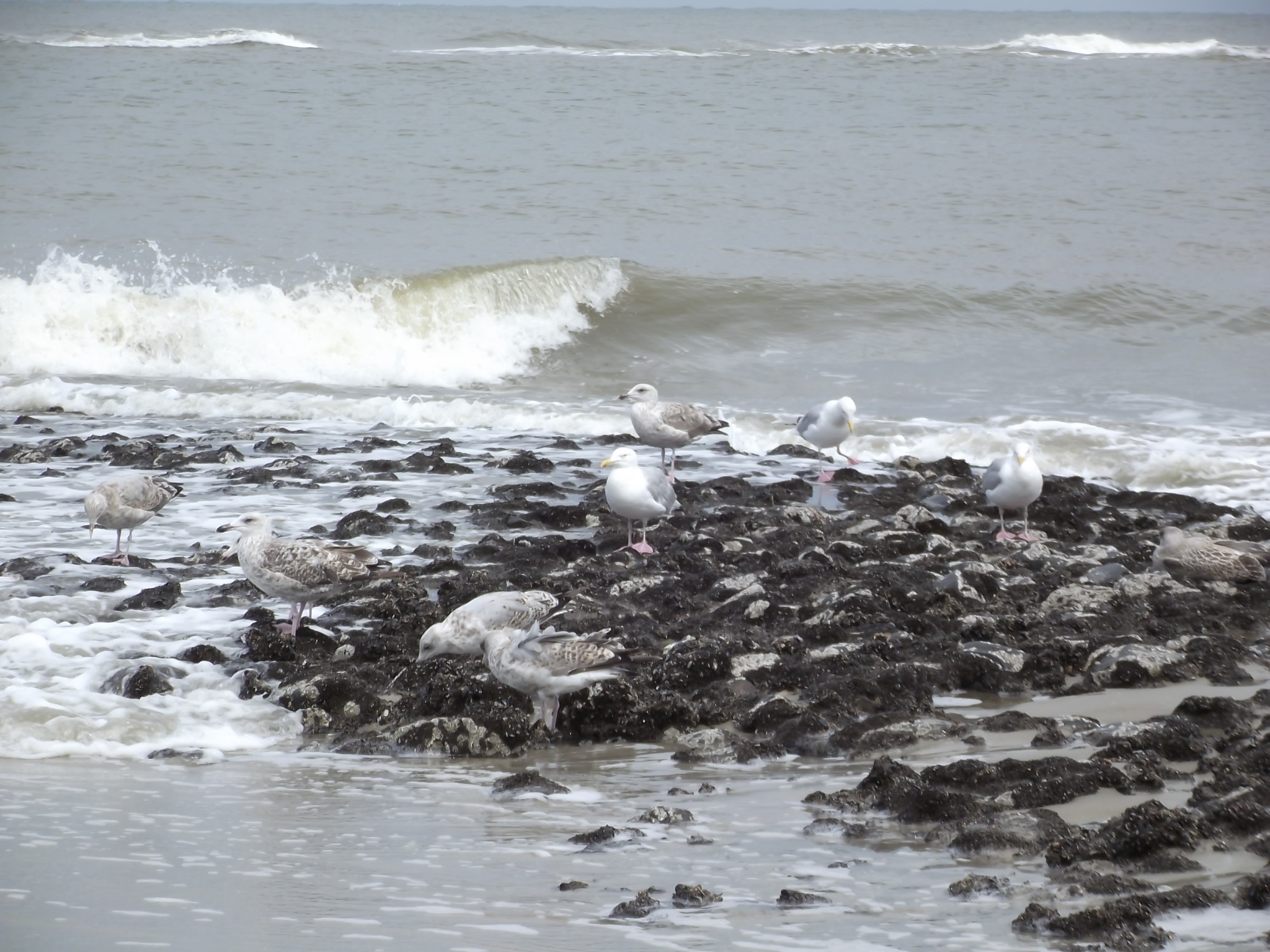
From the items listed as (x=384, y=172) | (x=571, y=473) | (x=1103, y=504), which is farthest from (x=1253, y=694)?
(x=384, y=172)

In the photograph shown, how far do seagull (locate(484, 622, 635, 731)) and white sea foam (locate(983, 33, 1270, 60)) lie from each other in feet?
203

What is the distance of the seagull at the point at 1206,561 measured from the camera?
8.09 m

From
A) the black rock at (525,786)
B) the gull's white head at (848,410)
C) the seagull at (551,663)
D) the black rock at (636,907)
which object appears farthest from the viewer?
the gull's white head at (848,410)

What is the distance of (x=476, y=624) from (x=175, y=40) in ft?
183

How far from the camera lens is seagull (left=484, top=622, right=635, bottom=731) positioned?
A: 5949 mm

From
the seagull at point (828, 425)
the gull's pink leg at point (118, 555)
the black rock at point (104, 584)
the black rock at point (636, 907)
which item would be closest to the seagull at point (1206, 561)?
the seagull at point (828, 425)

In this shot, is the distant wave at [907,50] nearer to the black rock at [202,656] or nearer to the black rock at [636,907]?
the black rock at [202,656]

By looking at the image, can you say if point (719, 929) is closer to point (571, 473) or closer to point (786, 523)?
point (786, 523)

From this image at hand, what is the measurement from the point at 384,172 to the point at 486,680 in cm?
2376

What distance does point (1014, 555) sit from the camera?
8.77m

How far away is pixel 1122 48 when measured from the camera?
65.6 m

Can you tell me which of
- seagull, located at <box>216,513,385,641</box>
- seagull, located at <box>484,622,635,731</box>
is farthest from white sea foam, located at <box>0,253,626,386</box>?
seagull, located at <box>484,622,635,731</box>

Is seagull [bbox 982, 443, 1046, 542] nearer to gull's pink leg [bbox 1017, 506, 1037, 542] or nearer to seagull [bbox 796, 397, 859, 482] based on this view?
gull's pink leg [bbox 1017, 506, 1037, 542]

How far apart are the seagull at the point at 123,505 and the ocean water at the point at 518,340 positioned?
0.89 ft
